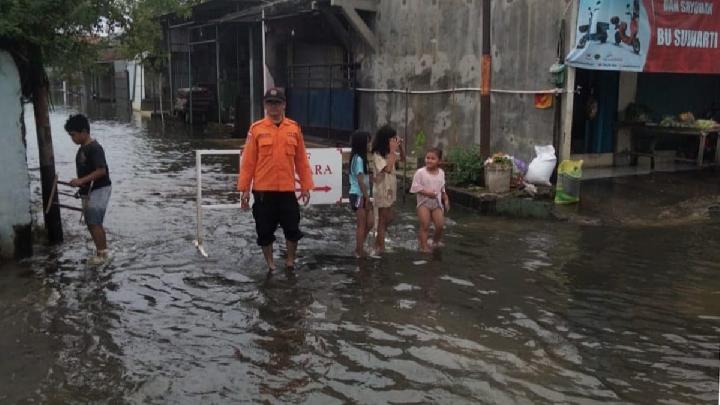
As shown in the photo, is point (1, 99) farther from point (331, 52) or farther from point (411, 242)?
A: point (331, 52)

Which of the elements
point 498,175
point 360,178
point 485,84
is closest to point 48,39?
point 360,178

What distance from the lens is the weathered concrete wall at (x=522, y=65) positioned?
449 inches

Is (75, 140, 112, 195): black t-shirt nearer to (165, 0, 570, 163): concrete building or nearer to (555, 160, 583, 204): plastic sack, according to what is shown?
(555, 160, 583, 204): plastic sack

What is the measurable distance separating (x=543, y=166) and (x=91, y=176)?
7034 millimetres

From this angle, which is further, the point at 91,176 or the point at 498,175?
the point at 498,175

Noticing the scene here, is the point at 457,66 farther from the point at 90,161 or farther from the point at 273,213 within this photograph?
the point at 90,161

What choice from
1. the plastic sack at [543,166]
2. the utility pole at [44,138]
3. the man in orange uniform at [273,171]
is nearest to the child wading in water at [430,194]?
the man in orange uniform at [273,171]

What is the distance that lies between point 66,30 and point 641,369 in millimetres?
6877

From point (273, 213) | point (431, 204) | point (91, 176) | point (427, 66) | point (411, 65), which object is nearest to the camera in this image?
point (273, 213)

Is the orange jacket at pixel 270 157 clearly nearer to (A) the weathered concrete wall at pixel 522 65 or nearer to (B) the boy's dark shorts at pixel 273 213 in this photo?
(B) the boy's dark shorts at pixel 273 213

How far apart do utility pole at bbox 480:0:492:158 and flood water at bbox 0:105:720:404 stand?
8.51 feet

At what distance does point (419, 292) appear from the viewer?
669 centimetres

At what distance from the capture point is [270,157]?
7008mm

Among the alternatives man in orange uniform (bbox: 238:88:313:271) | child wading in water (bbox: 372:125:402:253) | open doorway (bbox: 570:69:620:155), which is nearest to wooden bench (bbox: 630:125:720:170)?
open doorway (bbox: 570:69:620:155)
